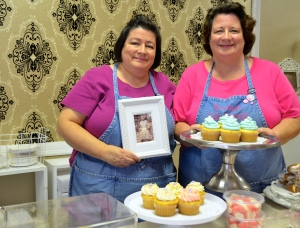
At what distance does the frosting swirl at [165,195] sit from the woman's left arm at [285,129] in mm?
477

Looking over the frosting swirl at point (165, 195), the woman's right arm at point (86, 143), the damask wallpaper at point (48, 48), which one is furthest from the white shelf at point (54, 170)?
the frosting swirl at point (165, 195)

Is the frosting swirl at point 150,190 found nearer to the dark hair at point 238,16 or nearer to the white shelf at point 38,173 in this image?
the dark hair at point 238,16

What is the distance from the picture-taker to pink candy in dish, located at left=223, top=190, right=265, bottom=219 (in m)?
1.22

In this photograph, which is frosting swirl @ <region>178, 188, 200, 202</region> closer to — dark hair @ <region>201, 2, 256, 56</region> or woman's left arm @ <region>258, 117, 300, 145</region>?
woman's left arm @ <region>258, 117, 300, 145</region>

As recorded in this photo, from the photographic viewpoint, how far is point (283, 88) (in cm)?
167

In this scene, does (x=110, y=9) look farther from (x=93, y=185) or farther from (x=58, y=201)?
(x=58, y=201)

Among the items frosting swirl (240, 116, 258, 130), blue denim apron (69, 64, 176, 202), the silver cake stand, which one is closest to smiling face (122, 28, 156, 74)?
blue denim apron (69, 64, 176, 202)

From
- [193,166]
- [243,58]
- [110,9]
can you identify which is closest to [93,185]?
[193,166]

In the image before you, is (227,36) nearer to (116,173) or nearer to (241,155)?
(241,155)

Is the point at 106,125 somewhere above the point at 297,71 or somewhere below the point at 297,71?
below

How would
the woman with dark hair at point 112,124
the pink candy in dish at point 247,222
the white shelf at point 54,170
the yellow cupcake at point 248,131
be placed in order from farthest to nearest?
1. the white shelf at point 54,170
2. the woman with dark hair at point 112,124
3. the yellow cupcake at point 248,131
4. the pink candy in dish at point 247,222

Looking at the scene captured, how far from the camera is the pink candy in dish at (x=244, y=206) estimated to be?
1218 mm

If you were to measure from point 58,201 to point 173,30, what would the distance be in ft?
6.29

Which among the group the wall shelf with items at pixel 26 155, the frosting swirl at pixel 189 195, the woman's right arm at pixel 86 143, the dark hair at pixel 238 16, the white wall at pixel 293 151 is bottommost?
the white wall at pixel 293 151
